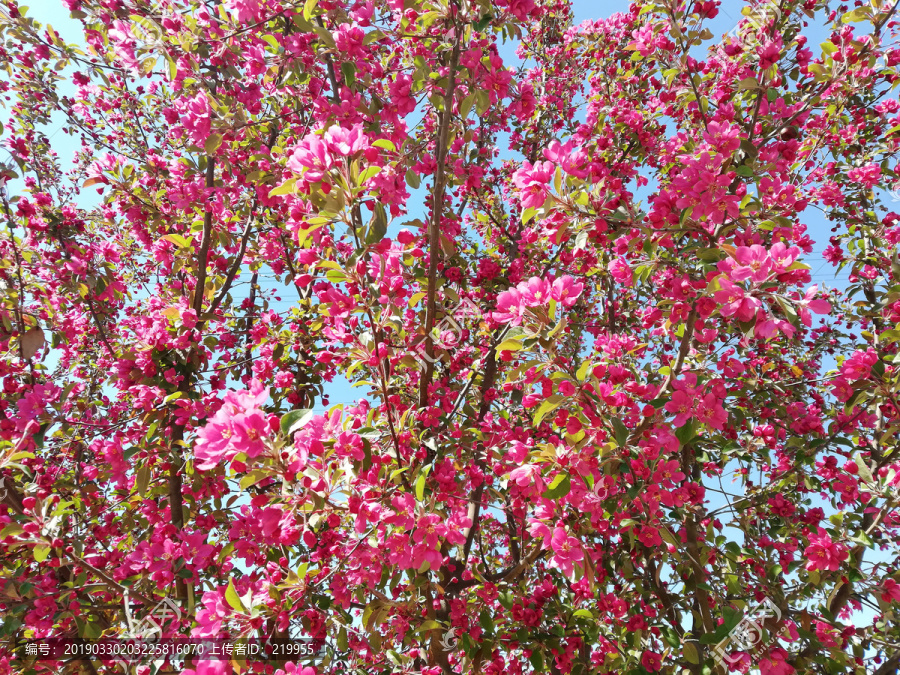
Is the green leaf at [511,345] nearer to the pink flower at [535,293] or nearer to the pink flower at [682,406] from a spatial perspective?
the pink flower at [535,293]

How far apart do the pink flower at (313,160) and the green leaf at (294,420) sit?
0.69 metres

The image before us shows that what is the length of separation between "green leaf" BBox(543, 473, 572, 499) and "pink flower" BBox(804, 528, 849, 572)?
132 centimetres

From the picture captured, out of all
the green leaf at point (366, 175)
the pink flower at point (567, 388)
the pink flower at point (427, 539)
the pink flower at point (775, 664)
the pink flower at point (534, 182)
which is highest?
the pink flower at point (534, 182)

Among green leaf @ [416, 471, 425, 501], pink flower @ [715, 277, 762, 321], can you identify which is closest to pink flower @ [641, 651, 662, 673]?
green leaf @ [416, 471, 425, 501]

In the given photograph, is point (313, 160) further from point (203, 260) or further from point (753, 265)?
point (203, 260)

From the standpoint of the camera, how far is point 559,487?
177cm

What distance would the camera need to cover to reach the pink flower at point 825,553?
2158 mm

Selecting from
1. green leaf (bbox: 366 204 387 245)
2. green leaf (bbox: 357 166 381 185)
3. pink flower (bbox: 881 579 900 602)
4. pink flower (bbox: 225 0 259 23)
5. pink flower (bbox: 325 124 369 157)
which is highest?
pink flower (bbox: 225 0 259 23)

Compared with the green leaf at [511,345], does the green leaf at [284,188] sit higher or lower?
higher

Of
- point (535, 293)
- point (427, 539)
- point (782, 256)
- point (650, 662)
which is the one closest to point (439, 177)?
point (535, 293)

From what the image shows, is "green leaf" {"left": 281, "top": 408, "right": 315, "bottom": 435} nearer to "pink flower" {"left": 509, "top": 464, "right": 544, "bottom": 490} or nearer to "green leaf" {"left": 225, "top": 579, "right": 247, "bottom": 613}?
"green leaf" {"left": 225, "top": 579, "right": 247, "bottom": 613}

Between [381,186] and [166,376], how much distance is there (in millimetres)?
1669

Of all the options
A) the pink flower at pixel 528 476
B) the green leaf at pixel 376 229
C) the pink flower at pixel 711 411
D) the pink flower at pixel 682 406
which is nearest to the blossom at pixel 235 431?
the green leaf at pixel 376 229

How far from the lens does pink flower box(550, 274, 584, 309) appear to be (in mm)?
1695
